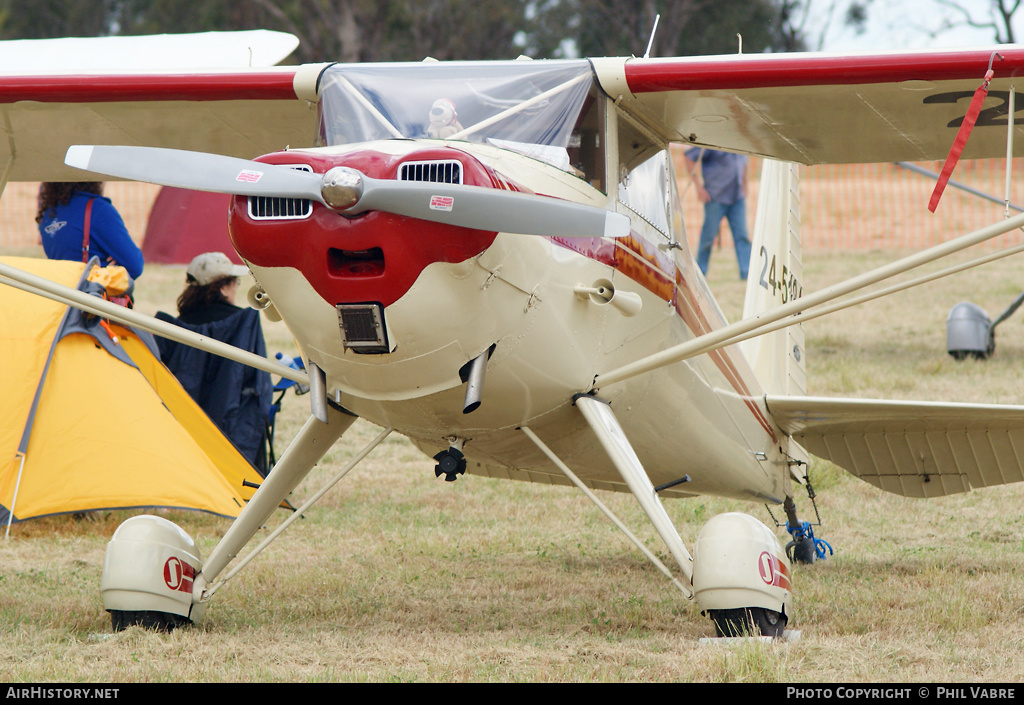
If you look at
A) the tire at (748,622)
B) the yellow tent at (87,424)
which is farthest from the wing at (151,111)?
the tire at (748,622)

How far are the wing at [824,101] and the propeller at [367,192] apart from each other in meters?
1.20

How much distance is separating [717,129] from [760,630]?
2.36 m

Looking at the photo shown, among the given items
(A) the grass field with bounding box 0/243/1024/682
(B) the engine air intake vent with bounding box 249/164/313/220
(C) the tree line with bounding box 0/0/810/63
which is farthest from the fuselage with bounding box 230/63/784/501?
(C) the tree line with bounding box 0/0/810/63

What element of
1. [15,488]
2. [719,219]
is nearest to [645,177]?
[15,488]

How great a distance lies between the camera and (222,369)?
7.90 m

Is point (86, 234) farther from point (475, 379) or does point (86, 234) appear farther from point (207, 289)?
point (475, 379)

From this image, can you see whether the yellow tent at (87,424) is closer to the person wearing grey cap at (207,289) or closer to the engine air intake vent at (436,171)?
the person wearing grey cap at (207,289)

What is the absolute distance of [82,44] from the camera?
1105cm

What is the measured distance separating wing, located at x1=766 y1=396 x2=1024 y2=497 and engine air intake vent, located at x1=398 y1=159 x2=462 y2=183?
2698mm

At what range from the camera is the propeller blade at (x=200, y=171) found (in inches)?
143

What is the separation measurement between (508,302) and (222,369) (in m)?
4.30

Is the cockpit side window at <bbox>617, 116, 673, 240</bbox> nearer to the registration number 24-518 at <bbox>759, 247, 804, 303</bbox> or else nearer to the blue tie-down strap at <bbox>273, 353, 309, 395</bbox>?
the registration number 24-518 at <bbox>759, 247, 804, 303</bbox>
